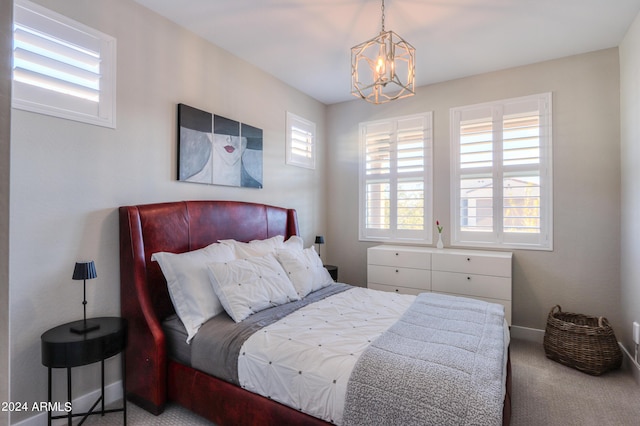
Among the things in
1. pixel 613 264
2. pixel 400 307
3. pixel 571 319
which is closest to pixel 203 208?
pixel 400 307

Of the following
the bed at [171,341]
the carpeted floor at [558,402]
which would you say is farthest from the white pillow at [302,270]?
the carpeted floor at [558,402]

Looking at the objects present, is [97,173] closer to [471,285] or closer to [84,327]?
[84,327]

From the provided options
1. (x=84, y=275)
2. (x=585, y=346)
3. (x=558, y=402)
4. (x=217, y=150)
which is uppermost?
(x=217, y=150)

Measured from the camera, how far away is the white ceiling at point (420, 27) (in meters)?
2.29

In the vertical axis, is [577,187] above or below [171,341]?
above

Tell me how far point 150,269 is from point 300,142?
7.96 ft

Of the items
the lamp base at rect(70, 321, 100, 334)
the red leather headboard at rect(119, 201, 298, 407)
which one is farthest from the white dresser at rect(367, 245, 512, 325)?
the lamp base at rect(70, 321, 100, 334)

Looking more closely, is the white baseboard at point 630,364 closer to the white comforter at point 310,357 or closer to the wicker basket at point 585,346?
the wicker basket at point 585,346

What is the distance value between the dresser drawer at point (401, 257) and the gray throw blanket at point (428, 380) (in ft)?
5.25

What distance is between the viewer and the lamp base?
5.72ft

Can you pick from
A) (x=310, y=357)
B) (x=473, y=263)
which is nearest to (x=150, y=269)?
(x=310, y=357)

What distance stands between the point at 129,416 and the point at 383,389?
1.68 metres

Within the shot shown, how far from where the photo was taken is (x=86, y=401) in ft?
6.51

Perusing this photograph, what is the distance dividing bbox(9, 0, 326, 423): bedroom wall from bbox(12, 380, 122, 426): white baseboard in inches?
1.8
